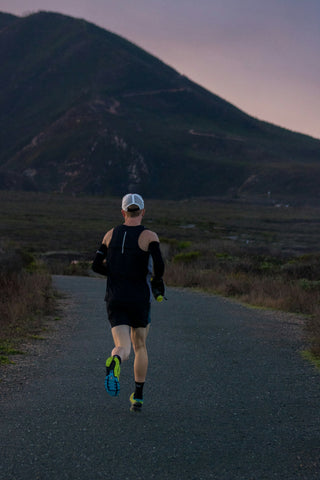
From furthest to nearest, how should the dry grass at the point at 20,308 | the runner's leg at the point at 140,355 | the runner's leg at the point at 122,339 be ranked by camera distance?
1. the dry grass at the point at 20,308
2. the runner's leg at the point at 140,355
3. the runner's leg at the point at 122,339

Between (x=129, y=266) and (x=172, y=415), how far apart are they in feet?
4.85

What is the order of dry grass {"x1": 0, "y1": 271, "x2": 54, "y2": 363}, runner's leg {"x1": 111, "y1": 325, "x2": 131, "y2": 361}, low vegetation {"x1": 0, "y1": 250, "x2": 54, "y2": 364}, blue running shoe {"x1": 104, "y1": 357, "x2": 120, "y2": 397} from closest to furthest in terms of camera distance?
blue running shoe {"x1": 104, "y1": 357, "x2": 120, "y2": 397}, runner's leg {"x1": 111, "y1": 325, "x2": 131, "y2": 361}, low vegetation {"x1": 0, "y1": 250, "x2": 54, "y2": 364}, dry grass {"x1": 0, "y1": 271, "x2": 54, "y2": 363}

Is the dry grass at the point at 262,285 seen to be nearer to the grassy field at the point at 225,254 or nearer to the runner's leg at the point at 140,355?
the grassy field at the point at 225,254

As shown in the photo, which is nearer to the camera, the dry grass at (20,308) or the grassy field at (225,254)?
the dry grass at (20,308)

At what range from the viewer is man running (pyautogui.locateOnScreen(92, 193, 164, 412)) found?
259 inches

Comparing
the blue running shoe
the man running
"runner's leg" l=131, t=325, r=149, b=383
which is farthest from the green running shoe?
the blue running shoe


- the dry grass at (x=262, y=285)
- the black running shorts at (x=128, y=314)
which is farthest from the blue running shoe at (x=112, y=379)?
the dry grass at (x=262, y=285)

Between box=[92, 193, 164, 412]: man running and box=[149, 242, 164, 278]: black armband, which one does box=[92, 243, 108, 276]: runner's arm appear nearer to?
box=[92, 193, 164, 412]: man running

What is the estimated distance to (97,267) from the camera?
6.90 m

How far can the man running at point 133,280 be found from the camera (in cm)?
657

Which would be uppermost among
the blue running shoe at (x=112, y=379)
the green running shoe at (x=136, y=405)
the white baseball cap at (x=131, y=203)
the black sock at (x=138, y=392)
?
the white baseball cap at (x=131, y=203)

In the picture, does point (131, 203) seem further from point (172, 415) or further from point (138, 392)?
point (172, 415)

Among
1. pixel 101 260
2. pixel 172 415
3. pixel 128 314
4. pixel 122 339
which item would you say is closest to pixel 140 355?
pixel 122 339

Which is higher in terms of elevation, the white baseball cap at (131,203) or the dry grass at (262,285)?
the white baseball cap at (131,203)
